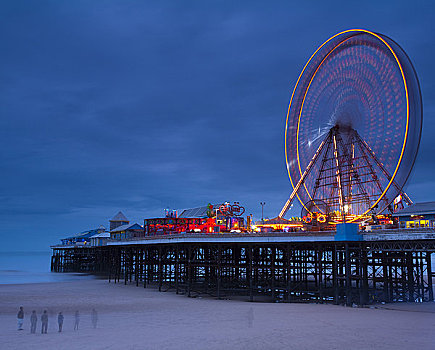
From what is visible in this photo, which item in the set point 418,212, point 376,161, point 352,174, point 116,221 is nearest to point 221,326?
point 376,161

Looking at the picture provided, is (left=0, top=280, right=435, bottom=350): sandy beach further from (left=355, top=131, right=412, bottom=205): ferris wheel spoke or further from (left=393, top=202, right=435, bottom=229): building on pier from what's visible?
(left=393, top=202, right=435, bottom=229): building on pier

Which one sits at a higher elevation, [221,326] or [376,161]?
[376,161]

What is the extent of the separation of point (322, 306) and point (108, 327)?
14.2 meters

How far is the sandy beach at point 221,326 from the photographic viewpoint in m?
16.9

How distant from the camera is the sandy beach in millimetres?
16922

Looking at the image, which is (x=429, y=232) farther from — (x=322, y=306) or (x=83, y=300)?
(x=83, y=300)

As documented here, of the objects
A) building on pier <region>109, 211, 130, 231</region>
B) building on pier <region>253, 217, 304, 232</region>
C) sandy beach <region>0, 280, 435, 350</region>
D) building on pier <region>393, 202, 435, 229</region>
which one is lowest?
sandy beach <region>0, 280, 435, 350</region>

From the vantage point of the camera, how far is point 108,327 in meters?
20.5

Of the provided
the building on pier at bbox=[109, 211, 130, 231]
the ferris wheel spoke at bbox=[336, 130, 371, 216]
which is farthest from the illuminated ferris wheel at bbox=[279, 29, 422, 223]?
the building on pier at bbox=[109, 211, 130, 231]

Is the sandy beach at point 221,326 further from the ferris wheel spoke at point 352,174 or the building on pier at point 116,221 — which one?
the building on pier at point 116,221

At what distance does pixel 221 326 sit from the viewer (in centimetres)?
2083

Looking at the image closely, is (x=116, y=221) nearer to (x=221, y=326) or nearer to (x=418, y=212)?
(x=418, y=212)

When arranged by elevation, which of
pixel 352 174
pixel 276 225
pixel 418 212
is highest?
pixel 352 174

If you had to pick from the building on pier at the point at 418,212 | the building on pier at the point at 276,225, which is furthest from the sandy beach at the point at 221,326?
the building on pier at the point at 418,212
